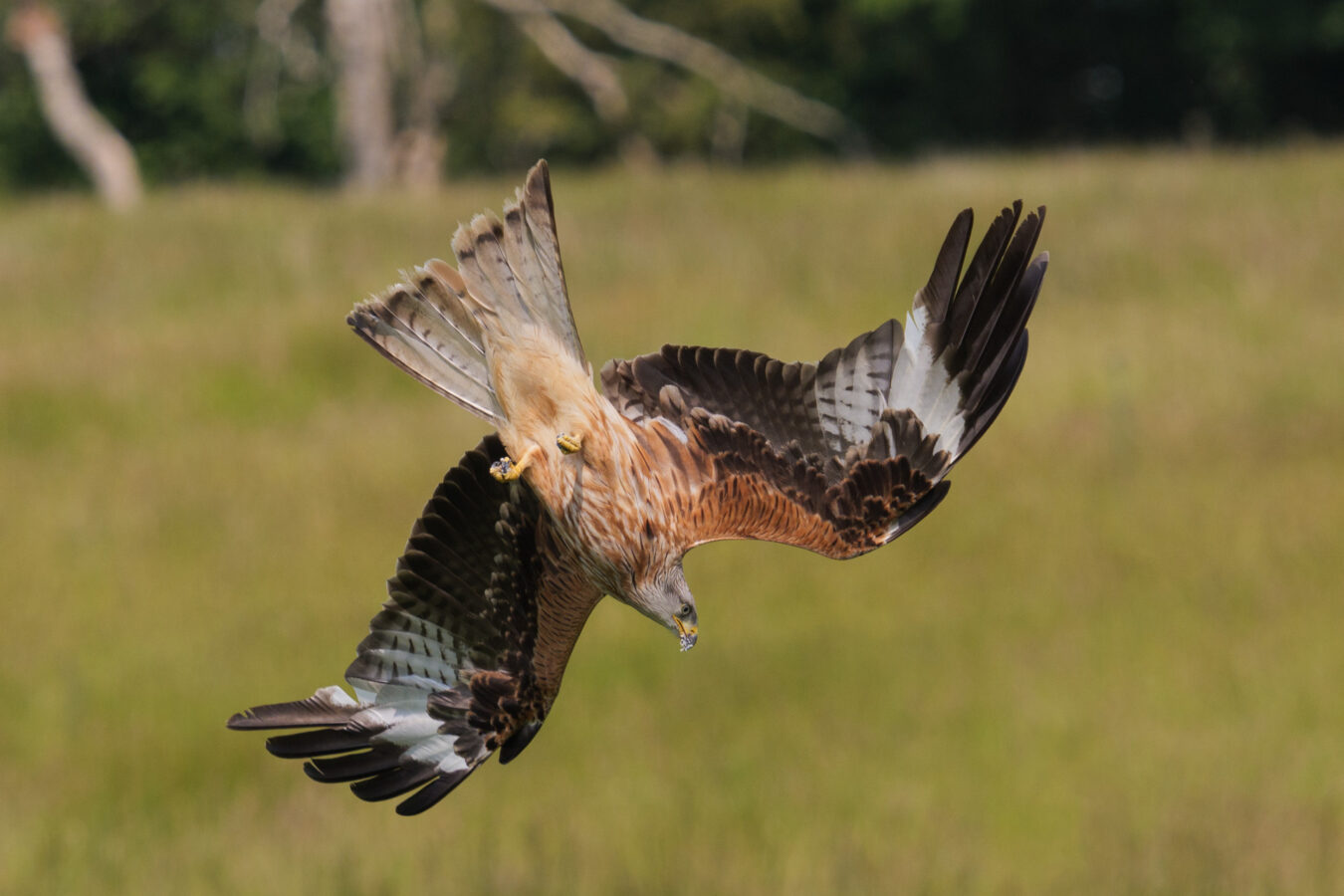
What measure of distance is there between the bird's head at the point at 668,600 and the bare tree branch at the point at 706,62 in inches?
872

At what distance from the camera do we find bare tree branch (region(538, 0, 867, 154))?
25.3m

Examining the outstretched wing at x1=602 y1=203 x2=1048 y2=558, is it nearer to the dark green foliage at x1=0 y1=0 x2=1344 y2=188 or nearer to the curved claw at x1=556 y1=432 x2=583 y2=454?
the curved claw at x1=556 y1=432 x2=583 y2=454

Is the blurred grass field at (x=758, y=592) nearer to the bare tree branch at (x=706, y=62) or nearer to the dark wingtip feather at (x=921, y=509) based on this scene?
the dark wingtip feather at (x=921, y=509)

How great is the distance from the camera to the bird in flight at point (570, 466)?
2.37 meters

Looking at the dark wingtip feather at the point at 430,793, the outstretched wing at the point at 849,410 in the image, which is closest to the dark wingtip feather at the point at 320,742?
the dark wingtip feather at the point at 430,793

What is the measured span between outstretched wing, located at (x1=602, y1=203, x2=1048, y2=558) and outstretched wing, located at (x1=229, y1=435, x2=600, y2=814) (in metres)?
0.29

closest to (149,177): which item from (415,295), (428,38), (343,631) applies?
(428,38)

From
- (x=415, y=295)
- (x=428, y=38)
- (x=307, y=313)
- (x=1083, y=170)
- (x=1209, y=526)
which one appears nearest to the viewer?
(x=415, y=295)

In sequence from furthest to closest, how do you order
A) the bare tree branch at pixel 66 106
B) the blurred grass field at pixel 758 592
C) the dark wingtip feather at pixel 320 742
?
the bare tree branch at pixel 66 106, the blurred grass field at pixel 758 592, the dark wingtip feather at pixel 320 742

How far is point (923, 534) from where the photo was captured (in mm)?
10766

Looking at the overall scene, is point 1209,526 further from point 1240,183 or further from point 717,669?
point 1240,183

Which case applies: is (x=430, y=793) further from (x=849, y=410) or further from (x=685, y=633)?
(x=849, y=410)

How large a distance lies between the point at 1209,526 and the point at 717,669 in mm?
3771

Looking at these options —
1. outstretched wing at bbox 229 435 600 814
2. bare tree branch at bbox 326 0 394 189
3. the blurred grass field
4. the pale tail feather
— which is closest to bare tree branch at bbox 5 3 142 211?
bare tree branch at bbox 326 0 394 189
